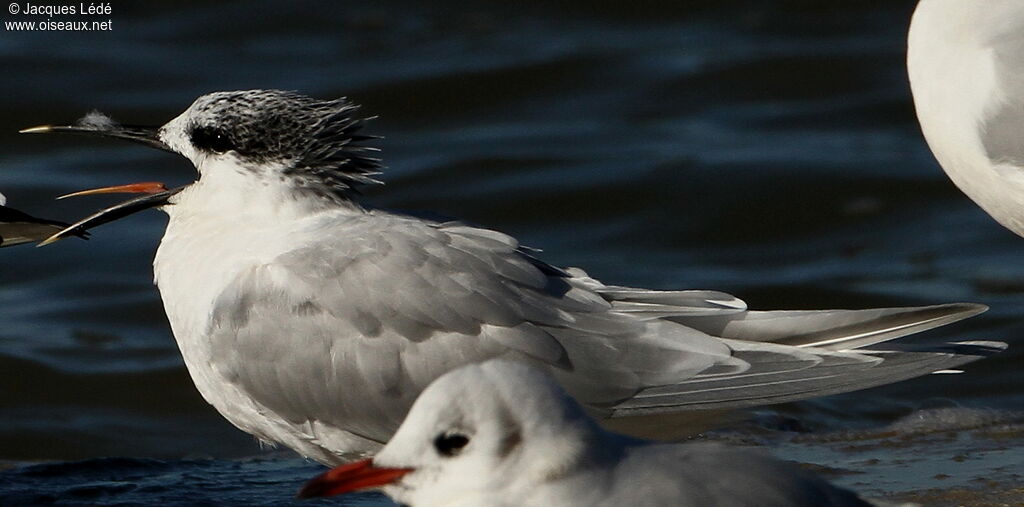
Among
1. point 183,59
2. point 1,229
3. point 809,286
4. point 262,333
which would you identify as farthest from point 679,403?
point 183,59

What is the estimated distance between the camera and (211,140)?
4953 millimetres

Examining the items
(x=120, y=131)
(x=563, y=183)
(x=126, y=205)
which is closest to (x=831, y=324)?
(x=126, y=205)

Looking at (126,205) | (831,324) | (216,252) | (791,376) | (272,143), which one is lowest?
(791,376)

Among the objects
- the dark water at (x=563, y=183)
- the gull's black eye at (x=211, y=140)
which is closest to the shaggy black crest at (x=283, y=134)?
the gull's black eye at (x=211, y=140)

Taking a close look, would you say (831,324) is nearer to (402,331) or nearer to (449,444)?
(402,331)

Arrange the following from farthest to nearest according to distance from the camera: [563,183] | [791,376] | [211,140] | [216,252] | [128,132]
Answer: [563,183], [128,132], [211,140], [216,252], [791,376]

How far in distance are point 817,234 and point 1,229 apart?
15.5 feet

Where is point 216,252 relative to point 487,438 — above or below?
above

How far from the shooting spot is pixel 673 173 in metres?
9.38

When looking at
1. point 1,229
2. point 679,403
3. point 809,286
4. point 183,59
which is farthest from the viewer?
point 183,59

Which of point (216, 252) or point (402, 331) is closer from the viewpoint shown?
point (402, 331)

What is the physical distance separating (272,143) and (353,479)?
2.01 m

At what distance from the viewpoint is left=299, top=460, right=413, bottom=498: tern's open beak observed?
3094 mm

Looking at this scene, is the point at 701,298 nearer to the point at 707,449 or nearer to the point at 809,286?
the point at 707,449
